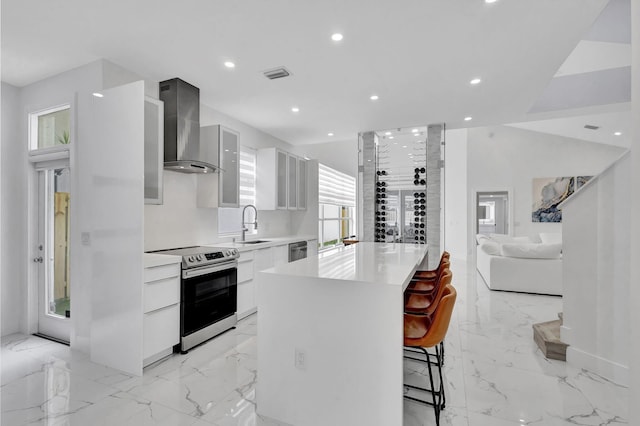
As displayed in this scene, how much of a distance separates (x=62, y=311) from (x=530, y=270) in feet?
21.1

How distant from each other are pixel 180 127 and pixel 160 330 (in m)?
2.06

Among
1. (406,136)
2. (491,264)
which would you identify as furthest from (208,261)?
(491,264)

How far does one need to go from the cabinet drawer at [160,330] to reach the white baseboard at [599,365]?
3.51m

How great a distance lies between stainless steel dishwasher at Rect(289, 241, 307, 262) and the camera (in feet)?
16.1

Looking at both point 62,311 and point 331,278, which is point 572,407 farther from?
point 62,311

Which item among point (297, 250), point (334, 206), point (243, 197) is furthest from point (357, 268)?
point (334, 206)

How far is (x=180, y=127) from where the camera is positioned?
331 cm

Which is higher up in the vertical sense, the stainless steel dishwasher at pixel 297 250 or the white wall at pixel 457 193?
the white wall at pixel 457 193

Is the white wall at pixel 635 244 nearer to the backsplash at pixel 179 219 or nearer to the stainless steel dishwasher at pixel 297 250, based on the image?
the backsplash at pixel 179 219

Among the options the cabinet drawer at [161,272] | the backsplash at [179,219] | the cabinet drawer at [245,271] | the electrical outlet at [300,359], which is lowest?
the electrical outlet at [300,359]

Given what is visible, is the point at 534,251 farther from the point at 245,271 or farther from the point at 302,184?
the point at 245,271

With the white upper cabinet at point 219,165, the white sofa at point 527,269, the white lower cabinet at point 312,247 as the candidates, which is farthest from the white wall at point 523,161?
the white upper cabinet at point 219,165

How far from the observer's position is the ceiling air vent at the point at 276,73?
318 cm

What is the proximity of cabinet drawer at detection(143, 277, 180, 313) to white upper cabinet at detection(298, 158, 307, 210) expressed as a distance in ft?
10.3
